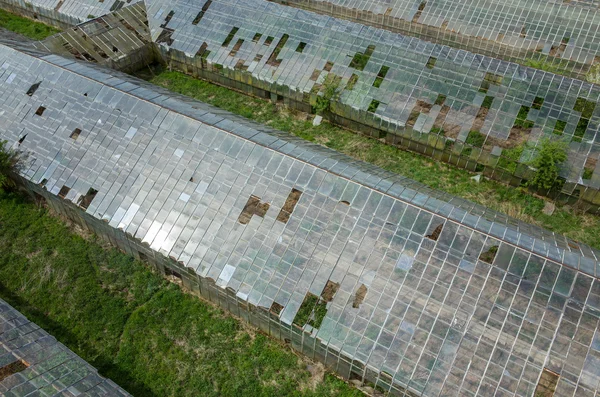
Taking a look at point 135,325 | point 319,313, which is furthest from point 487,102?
point 135,325

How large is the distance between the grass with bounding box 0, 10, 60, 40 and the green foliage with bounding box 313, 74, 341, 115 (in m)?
23.7

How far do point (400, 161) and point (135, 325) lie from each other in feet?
52.4

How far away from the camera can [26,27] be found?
36.0 m

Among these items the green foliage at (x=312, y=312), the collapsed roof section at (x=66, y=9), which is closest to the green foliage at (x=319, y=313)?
the green foliage at (x=312, y=312)

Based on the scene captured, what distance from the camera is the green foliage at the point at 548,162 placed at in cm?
2159

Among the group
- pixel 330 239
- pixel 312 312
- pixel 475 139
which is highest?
pixel 475 139

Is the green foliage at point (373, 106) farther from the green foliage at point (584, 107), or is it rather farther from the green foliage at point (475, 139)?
the green foliage at point (584, 107)

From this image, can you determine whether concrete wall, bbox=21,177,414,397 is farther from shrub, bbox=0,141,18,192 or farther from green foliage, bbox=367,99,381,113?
green foliage, bbox=367,99,381,113

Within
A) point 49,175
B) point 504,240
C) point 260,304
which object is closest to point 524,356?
point 504,240

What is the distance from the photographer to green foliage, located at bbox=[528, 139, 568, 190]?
850 inches

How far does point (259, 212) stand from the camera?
17.9 metres

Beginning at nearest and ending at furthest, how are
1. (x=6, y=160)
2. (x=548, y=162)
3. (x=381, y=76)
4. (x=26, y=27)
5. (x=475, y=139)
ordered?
A: (x=6, y=160) < (x=548, y=162) < (x=475, y=139) < (x=381, y=76) < (x=26, y=27)

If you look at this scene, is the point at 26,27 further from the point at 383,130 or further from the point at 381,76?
the point at 383,130

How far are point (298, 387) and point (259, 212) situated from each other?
6714 millimetres
